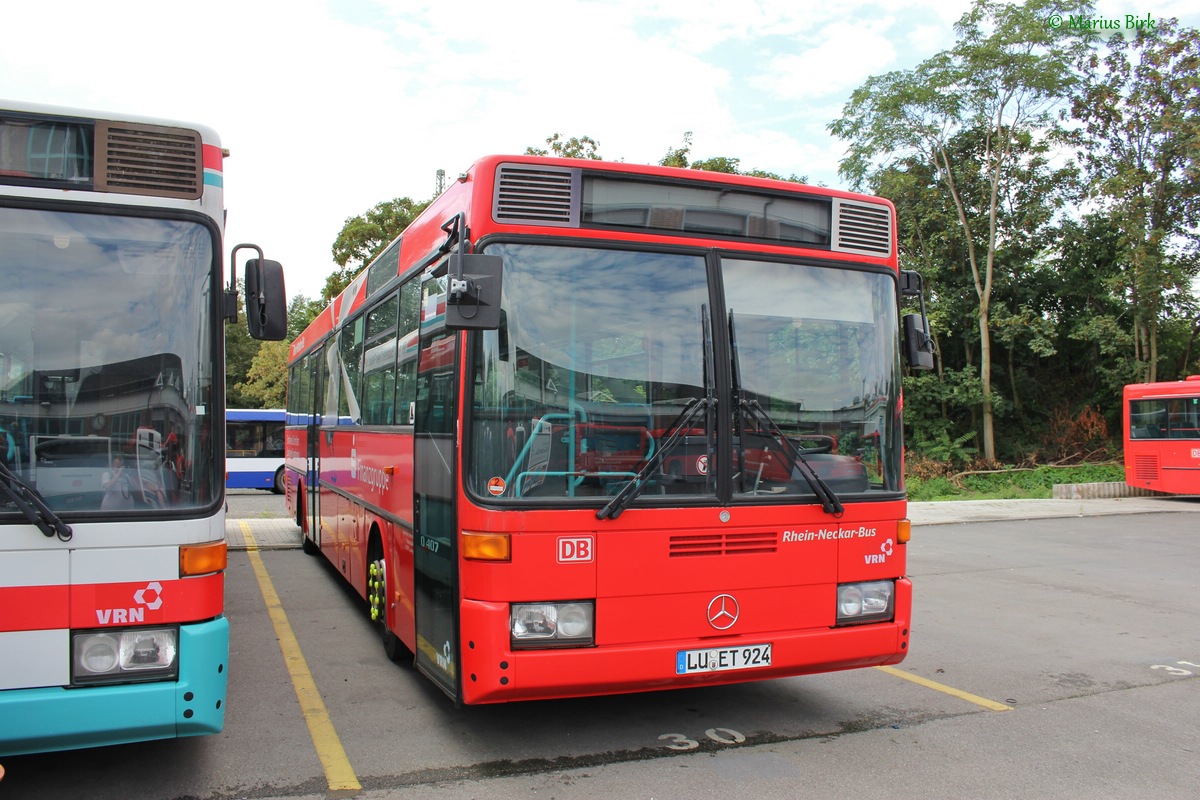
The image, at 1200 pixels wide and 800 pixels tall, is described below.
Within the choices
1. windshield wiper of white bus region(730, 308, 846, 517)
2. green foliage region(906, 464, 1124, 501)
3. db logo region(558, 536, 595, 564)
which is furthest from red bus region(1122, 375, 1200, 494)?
db logo region(558, 536, 595, 564)

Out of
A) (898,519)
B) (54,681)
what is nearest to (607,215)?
(898,519)

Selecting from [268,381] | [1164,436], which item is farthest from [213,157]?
[268,381]

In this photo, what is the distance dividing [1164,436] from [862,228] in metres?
22.2

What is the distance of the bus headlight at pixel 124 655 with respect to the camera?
12.6 ft

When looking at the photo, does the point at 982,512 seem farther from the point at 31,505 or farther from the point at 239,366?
the point at 239,366

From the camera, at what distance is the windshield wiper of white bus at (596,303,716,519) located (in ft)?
14.9

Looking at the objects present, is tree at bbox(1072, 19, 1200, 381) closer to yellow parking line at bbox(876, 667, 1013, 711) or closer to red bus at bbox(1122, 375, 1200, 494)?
red bus at bbox(1122, 375, 1200, 494)

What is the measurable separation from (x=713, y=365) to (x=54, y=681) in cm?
332

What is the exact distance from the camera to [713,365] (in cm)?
484

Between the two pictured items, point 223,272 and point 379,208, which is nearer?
point 223,272

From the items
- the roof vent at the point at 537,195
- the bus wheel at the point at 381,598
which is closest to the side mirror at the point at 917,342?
the roof vent at the point at 537,195

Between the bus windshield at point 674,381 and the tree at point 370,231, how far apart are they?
27674 mm

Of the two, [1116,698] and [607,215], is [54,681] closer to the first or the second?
[607,215]

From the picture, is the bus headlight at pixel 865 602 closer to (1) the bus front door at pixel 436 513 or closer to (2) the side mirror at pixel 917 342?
(2) the side mirror at pixel 917 342
